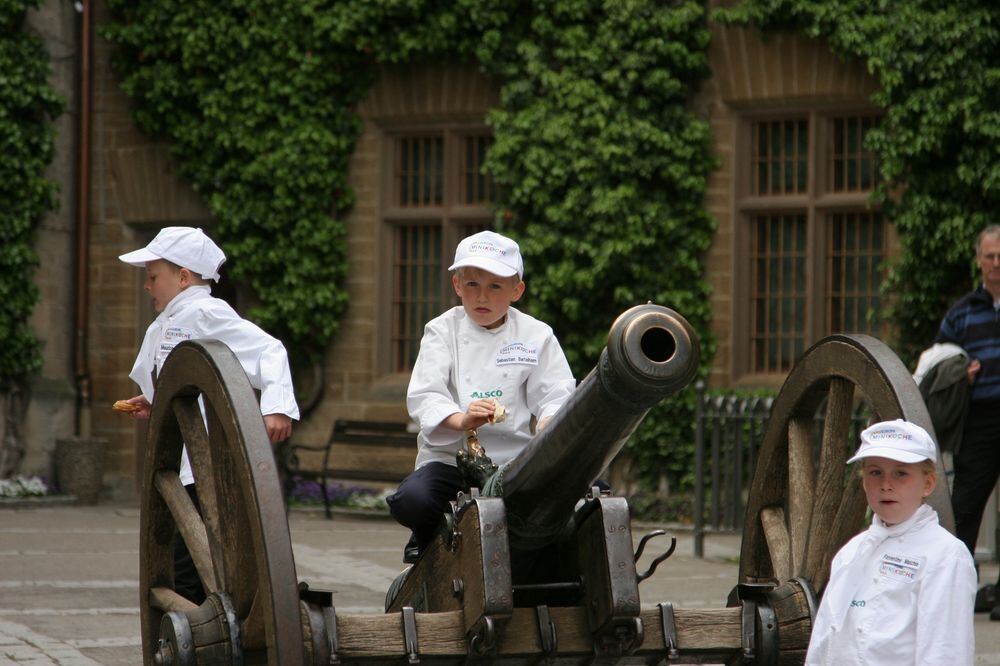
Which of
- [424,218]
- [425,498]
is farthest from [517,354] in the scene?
[424,218]

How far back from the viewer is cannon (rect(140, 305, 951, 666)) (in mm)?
3635

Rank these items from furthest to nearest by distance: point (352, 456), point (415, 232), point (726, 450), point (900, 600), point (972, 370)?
point (415, 232)
point (352, 456)
point (726, 450)
point (972, 370)
point (900, 600)

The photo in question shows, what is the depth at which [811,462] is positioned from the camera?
4.46 metres

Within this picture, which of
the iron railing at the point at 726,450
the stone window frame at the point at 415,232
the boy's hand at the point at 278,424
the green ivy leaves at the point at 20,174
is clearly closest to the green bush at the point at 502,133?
the stone window frame at the point at 415,232

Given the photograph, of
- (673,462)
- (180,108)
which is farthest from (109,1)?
(673,462)

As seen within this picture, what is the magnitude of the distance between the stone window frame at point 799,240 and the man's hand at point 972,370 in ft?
15.2

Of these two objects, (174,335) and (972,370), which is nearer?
(174,335)

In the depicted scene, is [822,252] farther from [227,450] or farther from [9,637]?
[227,450]

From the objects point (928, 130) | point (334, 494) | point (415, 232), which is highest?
point (928, 130)

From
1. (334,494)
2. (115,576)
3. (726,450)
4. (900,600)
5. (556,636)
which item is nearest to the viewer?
(900,600)

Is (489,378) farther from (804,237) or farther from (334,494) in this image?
(334,494)

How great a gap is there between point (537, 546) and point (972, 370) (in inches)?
149

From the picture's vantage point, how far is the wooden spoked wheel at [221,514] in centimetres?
362

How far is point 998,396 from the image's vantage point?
7262 millimetres
